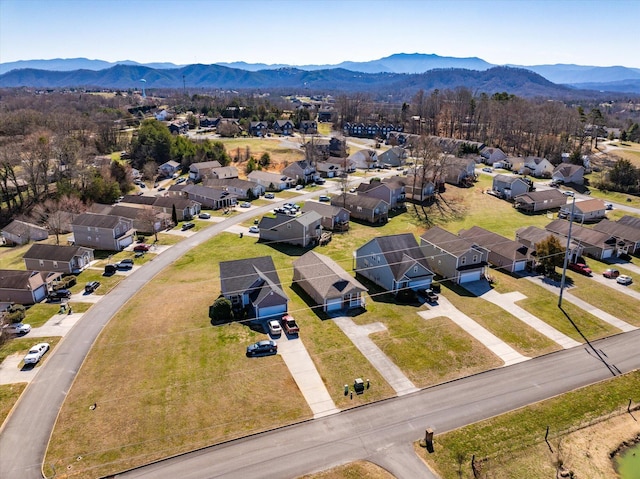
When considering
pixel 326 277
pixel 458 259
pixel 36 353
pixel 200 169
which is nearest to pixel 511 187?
pixel 458 259

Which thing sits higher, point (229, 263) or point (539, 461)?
point (229, 263)

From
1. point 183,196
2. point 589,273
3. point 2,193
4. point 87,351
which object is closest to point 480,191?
point 589,273

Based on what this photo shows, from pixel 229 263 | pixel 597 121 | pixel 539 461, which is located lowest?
pixel 539 461

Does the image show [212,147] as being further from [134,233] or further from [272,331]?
[272,331]

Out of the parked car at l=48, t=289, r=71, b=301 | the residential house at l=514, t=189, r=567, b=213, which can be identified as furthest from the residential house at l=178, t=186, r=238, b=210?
the residential house at l=514, t=189, r=567, b=213

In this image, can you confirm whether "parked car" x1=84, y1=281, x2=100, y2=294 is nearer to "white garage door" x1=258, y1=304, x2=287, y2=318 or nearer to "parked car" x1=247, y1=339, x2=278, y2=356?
"white garage door" x1=258, y1=304, x2=287, y2=318

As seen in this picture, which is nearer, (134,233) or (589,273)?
(589,273)

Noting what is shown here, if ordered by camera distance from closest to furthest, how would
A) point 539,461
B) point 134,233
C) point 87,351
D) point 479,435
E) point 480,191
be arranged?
point 539,461 → point 479,435 → point 87,351 → point 134,233 → point 480,191

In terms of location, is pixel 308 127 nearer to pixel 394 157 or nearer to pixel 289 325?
pixel 394 157
